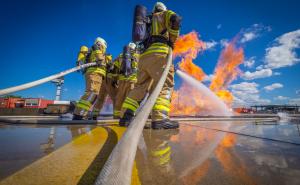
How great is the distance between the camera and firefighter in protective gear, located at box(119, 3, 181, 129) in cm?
297

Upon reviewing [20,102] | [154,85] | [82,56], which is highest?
[82,56]

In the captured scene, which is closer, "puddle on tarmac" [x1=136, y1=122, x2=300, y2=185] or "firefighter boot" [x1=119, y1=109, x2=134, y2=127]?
"puddle on tarmac" [x1=136, y1=122, x2=300, y2=185]

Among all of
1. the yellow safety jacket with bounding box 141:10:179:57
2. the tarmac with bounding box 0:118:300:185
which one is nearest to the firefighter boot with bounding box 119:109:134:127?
the yellow safety jacket with bounding box 141:10:179:57

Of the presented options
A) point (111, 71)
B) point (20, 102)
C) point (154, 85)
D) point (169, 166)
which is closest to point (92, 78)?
point (111, 71)

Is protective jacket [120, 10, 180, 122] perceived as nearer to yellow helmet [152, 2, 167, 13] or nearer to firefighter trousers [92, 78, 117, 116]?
yellow helmet [152, 2, 167, 13]

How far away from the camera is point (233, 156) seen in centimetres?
127

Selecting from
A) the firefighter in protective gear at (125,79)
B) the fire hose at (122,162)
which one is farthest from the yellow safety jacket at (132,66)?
the fire hose at (122,162)

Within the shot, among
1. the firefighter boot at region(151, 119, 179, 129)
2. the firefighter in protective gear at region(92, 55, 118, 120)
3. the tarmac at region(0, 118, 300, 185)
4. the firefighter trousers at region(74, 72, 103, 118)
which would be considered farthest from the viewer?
the firefighter in protective gear at region(92, 55, 118, 120)

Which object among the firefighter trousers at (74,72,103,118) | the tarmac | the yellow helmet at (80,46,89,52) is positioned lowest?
the tarmac

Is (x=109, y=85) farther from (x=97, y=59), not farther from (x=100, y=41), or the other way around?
(x=100, y=41)

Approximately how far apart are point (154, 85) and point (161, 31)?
0.98 m

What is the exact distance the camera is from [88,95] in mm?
4477

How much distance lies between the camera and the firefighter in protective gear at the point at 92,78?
4445 mm

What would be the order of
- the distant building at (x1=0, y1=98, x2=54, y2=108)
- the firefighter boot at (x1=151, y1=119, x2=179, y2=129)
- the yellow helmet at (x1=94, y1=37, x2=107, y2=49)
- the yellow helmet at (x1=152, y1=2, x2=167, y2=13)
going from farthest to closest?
the distant building at (x1=0, y1=98, x2=54, y2=108) → the yellow helmet at (x1=94, y1=37, x2=107, y2=49) → the yellow helmet at (x1=152, y1=2, x2=167, y2=13) → the firefighter boot at (x1=151, y1=119, x2=179, y2=129)
